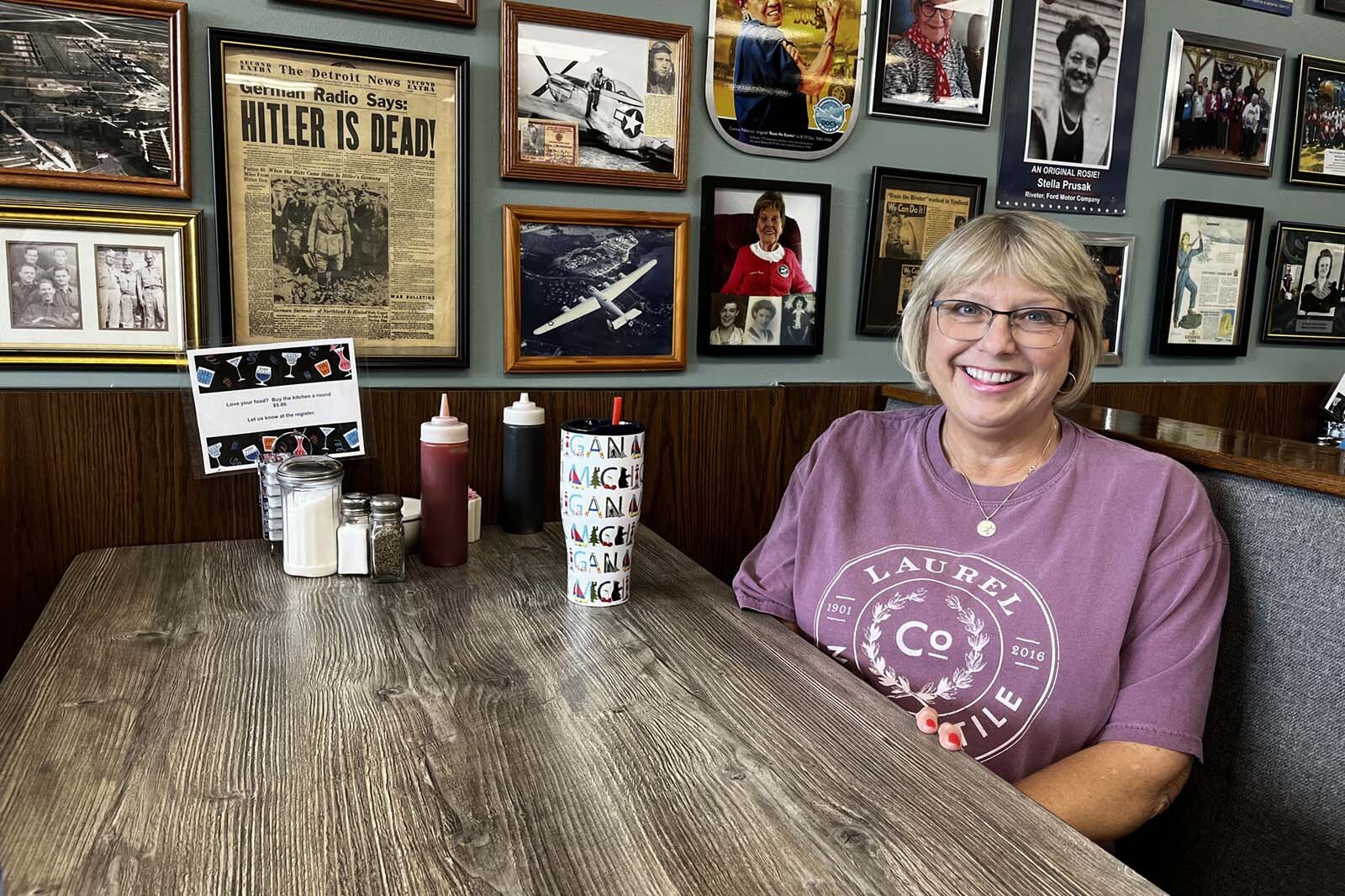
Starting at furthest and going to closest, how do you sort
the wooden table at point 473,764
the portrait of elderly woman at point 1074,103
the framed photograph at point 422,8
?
the portrait of elderly woman at point 1074,103 < the framed photograph at point 422,8 < the wooden table at point 473,764

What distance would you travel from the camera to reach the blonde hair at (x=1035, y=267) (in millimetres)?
1338

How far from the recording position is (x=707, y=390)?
2.01 m

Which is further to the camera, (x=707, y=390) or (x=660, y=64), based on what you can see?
(x=707, y=390)

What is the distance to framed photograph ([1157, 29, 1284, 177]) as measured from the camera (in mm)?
2336

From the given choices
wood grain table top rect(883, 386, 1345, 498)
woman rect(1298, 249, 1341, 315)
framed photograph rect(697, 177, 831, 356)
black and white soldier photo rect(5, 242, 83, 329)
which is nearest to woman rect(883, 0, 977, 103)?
framed photograph rect(697, 177, 831, 356)

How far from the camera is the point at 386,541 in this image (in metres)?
1.41

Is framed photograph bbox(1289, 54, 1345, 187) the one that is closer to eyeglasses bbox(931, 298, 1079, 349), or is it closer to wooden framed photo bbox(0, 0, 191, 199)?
eyeglasses bbox(931, 298, 1079, 349)

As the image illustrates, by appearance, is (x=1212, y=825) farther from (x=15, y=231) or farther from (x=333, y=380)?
(x=15, y=231)

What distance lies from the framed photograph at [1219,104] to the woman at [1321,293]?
0.36m

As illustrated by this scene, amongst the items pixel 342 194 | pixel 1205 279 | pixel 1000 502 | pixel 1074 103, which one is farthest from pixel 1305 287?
pixel 342 194

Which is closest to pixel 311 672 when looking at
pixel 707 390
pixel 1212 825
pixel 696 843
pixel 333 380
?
pixel 696 843

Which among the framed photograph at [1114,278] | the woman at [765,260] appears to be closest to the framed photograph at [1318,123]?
the framed photograph at [1114,278]

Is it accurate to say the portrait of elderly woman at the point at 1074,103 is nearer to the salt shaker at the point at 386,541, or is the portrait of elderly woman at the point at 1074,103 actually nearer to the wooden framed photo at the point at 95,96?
the salt shaker at the point at 386,541

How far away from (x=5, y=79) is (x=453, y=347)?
0.82 metres
